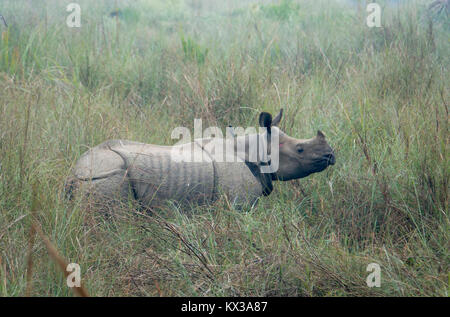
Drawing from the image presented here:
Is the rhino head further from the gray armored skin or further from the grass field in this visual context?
the grass field

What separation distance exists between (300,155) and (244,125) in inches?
50.4

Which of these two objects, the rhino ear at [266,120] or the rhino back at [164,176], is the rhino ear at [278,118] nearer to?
the rhino ear at [266,120]

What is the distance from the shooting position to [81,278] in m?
2.64

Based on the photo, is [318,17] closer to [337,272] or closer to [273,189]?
[273,189]

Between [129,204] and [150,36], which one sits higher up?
[150,36]

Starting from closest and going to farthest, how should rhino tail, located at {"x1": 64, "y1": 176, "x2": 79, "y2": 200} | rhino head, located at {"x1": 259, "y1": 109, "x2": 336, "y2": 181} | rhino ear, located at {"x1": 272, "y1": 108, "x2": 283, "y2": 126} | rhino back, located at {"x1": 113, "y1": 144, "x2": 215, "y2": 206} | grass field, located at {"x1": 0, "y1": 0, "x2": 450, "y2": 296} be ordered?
grass field, located at {"x1": 0, "y1": 0, "x2": 450, "y2": 296} → rhino tail, located at {"x1": 64, "y1": 176, "x2": 79, "y2": 200} → rhino back, located at {"x1": 113, "y1": 144, "x2": 215, "y2": 206} → rhino head, located at {"x1": 259, "y1": 109, "x2": 336, "y2": 181} → rhino ear, located at {"x1": 272, "y1": 108, "x2": 283, "y2": 126}

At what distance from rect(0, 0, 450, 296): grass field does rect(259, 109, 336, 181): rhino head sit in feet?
0.56

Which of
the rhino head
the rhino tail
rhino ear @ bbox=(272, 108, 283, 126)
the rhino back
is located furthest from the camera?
rhino ear @ bbox=(272, 108, 283, 126)

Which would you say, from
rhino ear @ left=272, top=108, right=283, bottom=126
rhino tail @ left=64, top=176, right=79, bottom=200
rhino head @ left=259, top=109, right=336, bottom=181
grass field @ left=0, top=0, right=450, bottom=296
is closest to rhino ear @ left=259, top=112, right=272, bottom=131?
rhino head @ left=259, top=109, right=336, bottom=181

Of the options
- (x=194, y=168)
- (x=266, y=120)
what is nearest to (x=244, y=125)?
(x=266, y=120)

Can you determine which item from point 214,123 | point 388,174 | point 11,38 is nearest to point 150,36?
point 11,38

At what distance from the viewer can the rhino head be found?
3617 millimetres

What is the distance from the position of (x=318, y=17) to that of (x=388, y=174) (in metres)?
5.20

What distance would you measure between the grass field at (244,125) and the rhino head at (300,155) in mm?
172
